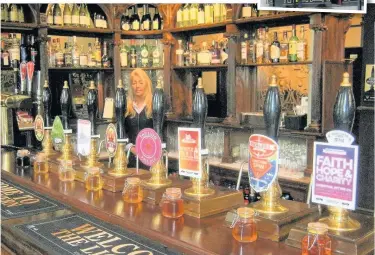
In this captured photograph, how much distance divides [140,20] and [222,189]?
12.6 ft

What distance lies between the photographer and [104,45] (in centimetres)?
495

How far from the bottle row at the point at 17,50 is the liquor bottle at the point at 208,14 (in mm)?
1644

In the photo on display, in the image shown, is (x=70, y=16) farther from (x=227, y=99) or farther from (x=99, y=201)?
(x=99, y=201)

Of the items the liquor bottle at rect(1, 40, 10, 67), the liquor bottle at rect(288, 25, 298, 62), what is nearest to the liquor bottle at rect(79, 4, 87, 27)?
the liquor bottle at rect(1, 40, 10, 67)

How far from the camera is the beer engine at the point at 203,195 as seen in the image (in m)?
1.45

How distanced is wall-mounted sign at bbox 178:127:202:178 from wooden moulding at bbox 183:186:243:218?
85mm

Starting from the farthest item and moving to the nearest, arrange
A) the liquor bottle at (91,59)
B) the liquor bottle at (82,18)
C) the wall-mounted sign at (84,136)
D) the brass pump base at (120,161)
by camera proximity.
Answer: the liquor bottle at (91,59), the liquor bottle at (82,18), the wall-mounted sign at (84,136), the brass pump base at (120,161)

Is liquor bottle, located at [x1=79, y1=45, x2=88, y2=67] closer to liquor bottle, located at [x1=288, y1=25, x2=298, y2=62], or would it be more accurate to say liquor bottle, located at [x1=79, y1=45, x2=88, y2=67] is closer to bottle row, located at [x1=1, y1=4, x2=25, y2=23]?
bottle row, located at [x1=1, y1=4, x2=25, y2=23]

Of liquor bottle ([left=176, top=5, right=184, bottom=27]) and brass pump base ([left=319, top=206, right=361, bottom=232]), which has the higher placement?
liquor bottle ([left=176, top=5, right=184, bottom=27])

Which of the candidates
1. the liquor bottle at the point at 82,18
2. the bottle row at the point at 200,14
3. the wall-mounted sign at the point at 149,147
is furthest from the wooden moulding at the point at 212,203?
the liquor bottle at the point at 82,18

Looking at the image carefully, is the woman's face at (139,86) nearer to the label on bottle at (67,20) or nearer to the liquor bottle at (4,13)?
the label on bottle at (67,20)

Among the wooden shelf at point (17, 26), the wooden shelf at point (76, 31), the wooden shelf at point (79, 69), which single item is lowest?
the wooden shelf at point (79, 69)

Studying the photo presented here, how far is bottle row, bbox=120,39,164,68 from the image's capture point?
498 cm

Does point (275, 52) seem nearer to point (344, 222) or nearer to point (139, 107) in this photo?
point (139, 107)
